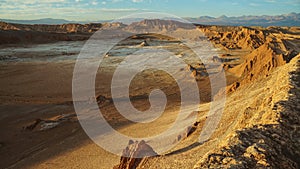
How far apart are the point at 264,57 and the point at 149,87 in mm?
5551

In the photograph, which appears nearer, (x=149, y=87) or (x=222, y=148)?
(x=222, y=148)

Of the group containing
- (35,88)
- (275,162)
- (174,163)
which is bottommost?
(35,88)

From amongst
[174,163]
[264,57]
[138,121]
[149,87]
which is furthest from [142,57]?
[174,163]

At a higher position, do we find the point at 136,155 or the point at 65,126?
the point at 136,155

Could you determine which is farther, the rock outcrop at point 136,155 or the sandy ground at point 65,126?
the sandy ground at point 65,126

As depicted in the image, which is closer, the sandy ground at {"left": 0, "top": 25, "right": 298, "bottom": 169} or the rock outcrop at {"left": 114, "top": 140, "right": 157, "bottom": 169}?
the rock outcrop at {"left": 114, "top": 140, "right": 157, "bottom": 169}

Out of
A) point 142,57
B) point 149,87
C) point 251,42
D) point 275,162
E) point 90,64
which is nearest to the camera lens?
point 275,162

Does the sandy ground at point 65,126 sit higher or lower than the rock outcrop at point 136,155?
lower

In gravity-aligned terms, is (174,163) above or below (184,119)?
above

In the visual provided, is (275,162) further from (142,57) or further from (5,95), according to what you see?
(142,57)

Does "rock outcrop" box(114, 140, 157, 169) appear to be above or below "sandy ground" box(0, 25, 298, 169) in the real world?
above

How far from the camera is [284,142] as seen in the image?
2977mm

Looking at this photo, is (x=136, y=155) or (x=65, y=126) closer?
(x=136, y=155)

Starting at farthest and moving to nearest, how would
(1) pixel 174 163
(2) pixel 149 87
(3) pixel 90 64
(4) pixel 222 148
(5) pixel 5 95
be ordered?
(3) pixel 90 64 < (2) pixel 149 87 < (5) pixel 5 95 < (1) pixel 174 163 < (4) pixel 222 148
